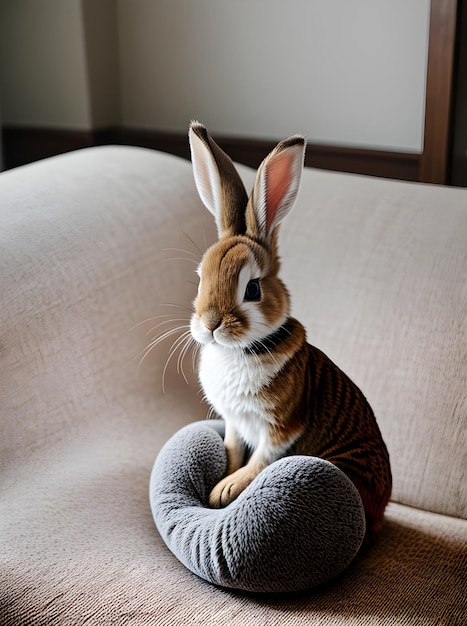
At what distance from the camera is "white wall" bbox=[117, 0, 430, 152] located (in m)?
1.43

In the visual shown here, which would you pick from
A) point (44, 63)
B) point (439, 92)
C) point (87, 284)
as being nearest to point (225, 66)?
point (44, 63)

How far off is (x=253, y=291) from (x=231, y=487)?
20 cm

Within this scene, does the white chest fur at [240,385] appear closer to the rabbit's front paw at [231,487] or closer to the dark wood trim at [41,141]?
the rabbit's front paw at [231,487]

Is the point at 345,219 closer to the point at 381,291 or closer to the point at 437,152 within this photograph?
the point at 381,291

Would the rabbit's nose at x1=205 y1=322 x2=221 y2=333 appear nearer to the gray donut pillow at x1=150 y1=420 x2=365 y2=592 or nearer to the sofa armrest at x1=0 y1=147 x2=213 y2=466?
the gray donut pillow at x1=150 y1=420 x2=365 y2=592

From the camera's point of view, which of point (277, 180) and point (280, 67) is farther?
point (280, 67)

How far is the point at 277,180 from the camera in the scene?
711 mm

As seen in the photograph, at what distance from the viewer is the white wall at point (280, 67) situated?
4.69ft

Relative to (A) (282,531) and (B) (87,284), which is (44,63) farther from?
(A) (282,531)

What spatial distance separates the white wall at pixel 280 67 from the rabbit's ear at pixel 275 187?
80cm

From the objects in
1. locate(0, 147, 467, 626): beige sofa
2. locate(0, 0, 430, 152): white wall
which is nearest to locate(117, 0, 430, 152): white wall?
locate(0, 0, 430, 152): white wall

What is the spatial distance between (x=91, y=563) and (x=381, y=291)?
48 centimetres

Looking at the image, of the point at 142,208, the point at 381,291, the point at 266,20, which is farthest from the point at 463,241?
the point at 266,20

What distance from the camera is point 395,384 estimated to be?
96 cm
